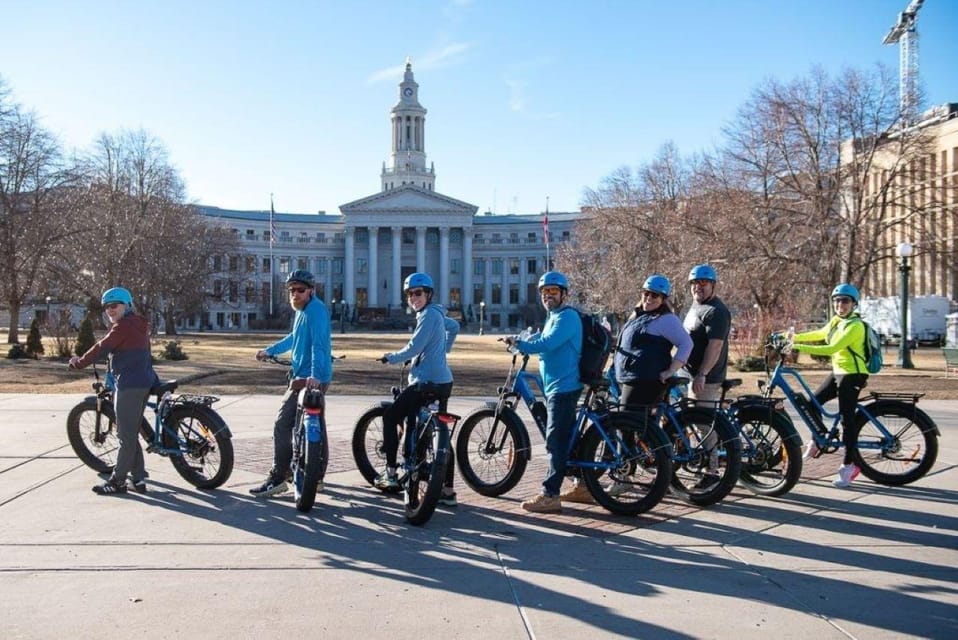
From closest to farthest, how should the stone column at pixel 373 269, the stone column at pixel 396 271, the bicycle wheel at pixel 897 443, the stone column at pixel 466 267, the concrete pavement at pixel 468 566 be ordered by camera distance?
1. the concrete pavement at pixel 468 566
2. the bicycle wheel at pixel 897 443
3. the stone column at pixel 373 269
4. the stone column at pixel 396 271
5. the stone column at pixel 466 267

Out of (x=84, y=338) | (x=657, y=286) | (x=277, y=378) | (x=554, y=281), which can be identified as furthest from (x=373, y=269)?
(x=554, y=281)

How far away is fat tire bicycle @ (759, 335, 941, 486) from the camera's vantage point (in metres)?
7.67

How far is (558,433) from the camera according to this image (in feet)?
21.9

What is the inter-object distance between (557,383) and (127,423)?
3.76 m

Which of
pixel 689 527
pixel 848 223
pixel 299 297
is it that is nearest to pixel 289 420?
pixel 299 297

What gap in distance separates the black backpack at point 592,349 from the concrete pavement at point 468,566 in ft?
3.79

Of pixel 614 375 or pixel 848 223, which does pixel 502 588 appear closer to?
pixel 614 375

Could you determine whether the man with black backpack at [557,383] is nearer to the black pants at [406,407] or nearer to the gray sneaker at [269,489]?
the black pants at [406,407]

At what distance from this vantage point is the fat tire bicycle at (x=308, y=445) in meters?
6.48

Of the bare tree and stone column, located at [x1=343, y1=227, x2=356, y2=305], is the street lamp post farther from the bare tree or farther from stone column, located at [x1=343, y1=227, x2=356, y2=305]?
stone column, located at [x1=343, y1=227, x2=356, y2=305]

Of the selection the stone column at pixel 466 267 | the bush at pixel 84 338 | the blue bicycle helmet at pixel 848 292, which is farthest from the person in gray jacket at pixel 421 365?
the stone column at pixel 466 267

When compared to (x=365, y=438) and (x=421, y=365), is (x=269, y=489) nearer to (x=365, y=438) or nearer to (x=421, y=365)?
(x=365, y=438)

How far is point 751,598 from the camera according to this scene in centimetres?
473

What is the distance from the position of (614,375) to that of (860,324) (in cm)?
236
